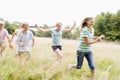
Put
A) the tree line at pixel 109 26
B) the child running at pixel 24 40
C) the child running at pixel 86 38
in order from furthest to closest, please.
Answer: the tree line at pixel 109 26, the child running at pixel 24 40, the child running at pixel 86 38

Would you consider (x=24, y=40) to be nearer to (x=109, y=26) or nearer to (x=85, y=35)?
(x=85, y=35)

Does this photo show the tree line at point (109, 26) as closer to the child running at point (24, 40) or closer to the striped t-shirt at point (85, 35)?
the child running at point (24, 40)

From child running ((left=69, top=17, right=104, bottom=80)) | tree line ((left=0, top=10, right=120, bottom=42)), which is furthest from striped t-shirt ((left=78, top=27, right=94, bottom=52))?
tree line ((left=0, top=10, right=120, bottom=42))

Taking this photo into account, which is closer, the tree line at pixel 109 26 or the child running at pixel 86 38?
the child running at pixel 86 38

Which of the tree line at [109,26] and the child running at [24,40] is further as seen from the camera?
the tree line at [109,26]

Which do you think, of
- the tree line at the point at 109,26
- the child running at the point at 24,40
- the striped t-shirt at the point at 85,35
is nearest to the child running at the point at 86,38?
the striped t-shirt at the point at 85,35

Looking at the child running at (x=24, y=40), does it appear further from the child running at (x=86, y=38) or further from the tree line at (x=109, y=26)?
the tree line at (x=109, y=26)

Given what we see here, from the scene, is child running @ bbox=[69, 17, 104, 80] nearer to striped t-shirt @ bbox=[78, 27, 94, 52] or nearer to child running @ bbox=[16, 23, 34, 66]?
striped t-shirt @ bbox=[78, 27, 94, 52]

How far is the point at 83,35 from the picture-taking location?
7316 millimetres

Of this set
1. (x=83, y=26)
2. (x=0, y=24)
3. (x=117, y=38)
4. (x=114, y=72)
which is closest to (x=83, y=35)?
(x=83, y=26)

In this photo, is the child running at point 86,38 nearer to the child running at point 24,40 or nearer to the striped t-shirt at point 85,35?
the striped t-shirt at point 85,35

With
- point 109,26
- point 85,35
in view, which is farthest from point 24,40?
point 109,26

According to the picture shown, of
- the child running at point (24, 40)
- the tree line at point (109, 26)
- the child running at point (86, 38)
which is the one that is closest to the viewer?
the child running at point (86, 38)

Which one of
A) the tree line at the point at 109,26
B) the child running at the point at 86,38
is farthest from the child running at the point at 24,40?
the tree line at the point at 109,26
